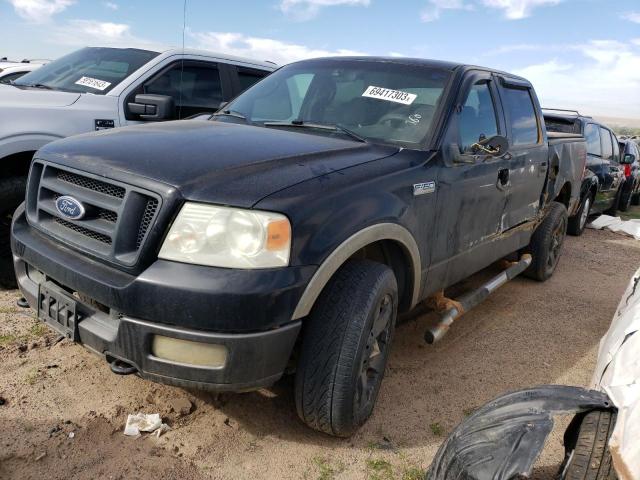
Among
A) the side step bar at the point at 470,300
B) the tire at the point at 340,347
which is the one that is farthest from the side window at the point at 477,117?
the tire at the point at 340,347

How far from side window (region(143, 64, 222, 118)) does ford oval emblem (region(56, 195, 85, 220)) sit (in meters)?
2.42

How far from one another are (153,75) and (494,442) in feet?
13.7

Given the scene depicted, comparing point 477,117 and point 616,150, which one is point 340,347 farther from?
point 616,150

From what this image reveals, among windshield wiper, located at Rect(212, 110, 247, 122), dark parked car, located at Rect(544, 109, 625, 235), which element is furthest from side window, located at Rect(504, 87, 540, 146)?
dark parked car, located at Rect(544, 109, 625, 235)

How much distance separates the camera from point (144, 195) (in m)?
2.21

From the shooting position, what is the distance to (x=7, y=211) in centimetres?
376

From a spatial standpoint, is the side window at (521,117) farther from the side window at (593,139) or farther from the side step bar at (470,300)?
the side window at (593,139)

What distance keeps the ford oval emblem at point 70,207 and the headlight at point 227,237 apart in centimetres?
55

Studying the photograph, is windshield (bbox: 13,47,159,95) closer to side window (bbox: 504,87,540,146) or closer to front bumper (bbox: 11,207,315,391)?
front bumper (bbox: 11,207,315,391)

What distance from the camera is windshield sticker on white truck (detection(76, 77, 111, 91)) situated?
15.1 ft

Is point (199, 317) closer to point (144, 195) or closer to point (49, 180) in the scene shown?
point (144, 195)

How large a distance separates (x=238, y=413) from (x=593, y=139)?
8491 mm

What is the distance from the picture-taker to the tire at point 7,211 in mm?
3713

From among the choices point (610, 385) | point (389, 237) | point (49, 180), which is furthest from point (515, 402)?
point (49, 180)
